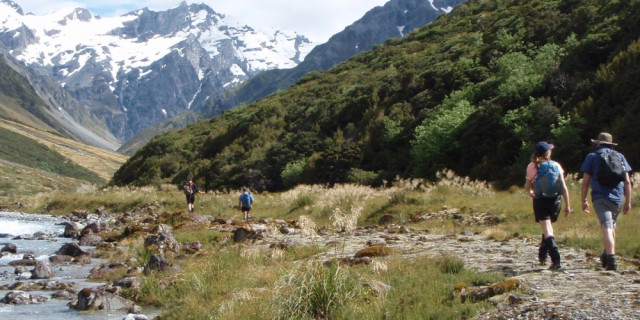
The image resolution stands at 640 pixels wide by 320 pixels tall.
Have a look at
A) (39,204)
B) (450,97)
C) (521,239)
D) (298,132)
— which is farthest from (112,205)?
(521,239)

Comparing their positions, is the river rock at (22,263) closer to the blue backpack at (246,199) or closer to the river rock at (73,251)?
the river rock at (73,251)

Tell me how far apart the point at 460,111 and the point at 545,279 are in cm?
2353

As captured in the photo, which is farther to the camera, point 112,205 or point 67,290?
point 112,205

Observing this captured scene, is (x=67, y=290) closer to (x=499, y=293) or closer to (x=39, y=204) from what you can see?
(x=499, y=293)

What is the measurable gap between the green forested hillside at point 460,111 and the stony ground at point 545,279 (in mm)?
12595

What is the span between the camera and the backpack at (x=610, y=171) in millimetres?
8797

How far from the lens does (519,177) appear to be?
78.7ft

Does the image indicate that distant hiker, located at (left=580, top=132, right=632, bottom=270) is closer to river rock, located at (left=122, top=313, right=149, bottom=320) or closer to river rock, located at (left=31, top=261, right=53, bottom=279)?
river rock, located at (left=122, top=313, right=149, bottom=320)

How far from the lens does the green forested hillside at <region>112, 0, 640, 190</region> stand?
25688mm

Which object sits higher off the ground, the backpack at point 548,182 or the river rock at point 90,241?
the backpack at point 548,182

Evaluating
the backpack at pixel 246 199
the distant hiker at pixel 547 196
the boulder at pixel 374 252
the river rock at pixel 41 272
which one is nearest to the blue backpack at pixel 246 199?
the backpack at pixel 246 199

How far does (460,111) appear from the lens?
3097cm

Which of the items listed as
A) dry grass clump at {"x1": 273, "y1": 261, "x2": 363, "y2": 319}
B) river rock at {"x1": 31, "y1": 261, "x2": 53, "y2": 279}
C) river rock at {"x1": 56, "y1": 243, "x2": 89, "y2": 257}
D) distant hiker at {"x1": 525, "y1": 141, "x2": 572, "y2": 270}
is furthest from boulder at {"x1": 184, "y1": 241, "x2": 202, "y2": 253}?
distant hiker at {"x1": 525, "y1": 141, "x2": 572, "y2": 270}

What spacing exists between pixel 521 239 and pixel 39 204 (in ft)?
137
